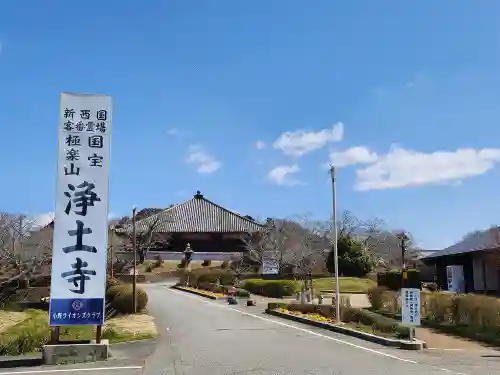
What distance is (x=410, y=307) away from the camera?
13570 millimetres

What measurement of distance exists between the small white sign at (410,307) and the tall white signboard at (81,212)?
7.65 m

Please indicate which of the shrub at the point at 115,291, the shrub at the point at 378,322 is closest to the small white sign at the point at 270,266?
the shrub at the point at 115,291

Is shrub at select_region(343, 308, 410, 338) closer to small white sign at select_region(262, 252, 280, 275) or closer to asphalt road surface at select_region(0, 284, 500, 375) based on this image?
asphalt road surface at select_region(0, 284, 500, 375)

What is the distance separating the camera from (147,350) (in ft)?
40.2

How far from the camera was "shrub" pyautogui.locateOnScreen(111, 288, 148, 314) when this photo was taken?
22562 mm

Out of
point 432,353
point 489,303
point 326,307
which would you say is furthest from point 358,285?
point 432,353

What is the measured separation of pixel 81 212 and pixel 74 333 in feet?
20.8

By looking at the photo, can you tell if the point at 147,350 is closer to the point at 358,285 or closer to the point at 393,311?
the point at 393,311

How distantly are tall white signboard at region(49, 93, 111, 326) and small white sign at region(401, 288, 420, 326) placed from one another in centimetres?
765

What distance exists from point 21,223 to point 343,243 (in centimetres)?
2677

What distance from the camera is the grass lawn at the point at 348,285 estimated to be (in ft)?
119

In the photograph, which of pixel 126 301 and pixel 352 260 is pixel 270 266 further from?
pixel 126 301

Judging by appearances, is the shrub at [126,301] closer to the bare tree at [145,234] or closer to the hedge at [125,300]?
the hedge at [125,300]

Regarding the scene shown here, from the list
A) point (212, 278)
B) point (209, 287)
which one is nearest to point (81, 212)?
point (209, 287)
